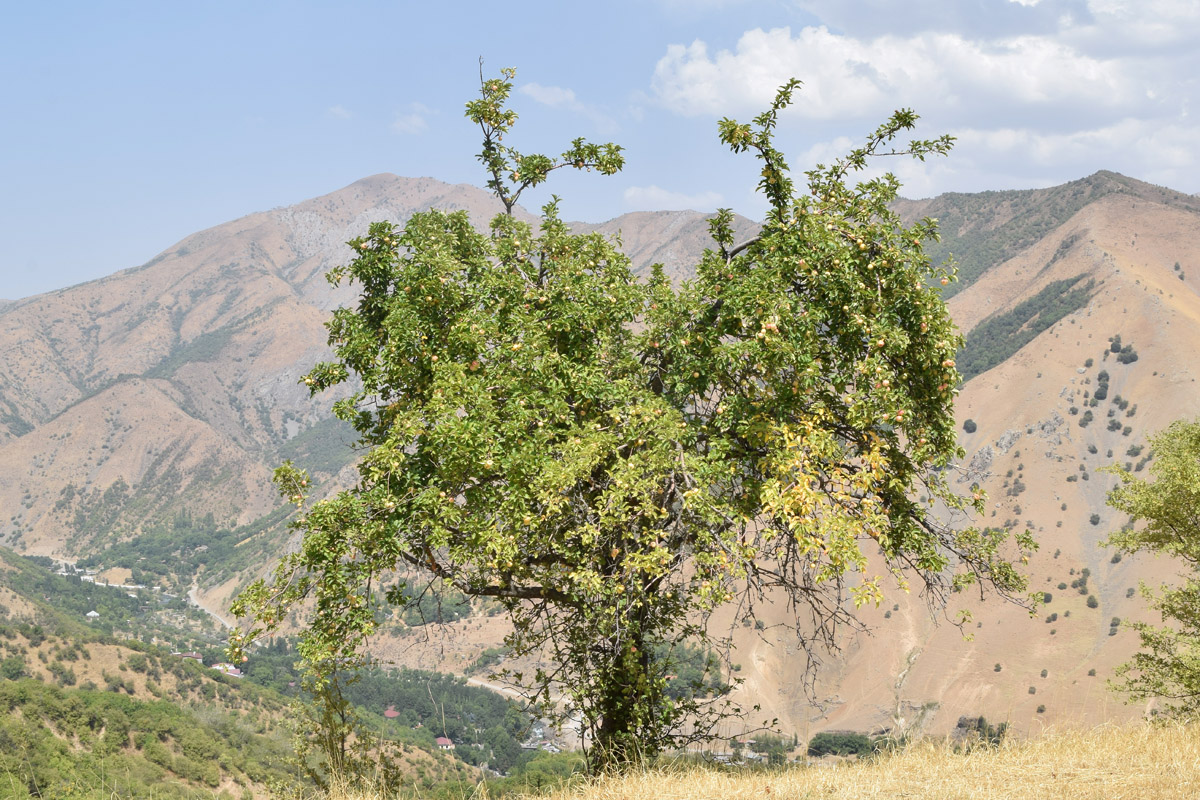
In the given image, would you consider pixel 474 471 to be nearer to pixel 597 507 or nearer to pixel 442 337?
pixel 597 507

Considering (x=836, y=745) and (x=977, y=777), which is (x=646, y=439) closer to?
(x=977, y=777)

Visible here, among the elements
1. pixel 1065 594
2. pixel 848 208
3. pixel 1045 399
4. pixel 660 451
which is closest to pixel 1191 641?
pixel 848 208

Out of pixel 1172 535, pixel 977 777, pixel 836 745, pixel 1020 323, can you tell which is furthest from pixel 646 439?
pixel 1020 323

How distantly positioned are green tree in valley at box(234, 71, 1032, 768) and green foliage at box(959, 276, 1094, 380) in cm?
15445

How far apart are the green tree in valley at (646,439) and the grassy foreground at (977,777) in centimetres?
152

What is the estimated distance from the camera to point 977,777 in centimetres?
699

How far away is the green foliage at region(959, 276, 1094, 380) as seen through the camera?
149 m

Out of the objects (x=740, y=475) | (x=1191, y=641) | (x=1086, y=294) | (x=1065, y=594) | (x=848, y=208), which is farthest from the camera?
(x=1086, y=294)

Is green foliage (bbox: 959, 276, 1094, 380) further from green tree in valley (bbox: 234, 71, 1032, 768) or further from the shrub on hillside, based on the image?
green tree in valley (bbox: 234, 71, 1032, 768)

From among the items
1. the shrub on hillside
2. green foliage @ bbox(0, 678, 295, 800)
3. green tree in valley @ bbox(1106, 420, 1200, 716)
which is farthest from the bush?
green tree in valley @ bbox(1106, 420, 1200, 716)

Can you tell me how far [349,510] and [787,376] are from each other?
16.3 ft

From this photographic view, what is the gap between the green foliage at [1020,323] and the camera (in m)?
149

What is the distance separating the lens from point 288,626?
155 meters

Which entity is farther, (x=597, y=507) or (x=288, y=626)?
(x=288, y=626)
